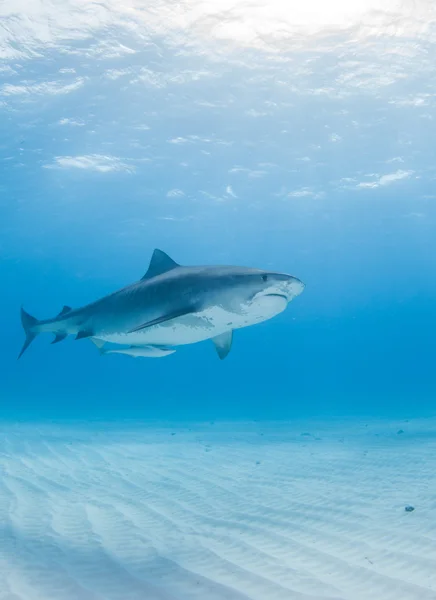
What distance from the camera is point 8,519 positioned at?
17.8 feet

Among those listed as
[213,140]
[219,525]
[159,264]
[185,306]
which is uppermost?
[213,140]

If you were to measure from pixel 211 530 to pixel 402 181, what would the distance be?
2909 cm

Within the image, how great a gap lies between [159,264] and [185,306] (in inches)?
57.2

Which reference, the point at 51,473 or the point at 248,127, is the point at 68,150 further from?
the point at 51,473

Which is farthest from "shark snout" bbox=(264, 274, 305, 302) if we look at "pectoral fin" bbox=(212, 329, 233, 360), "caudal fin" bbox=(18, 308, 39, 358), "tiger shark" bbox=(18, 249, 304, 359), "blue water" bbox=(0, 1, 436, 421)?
"blue water" bbox=(0, 1, 436, 421)

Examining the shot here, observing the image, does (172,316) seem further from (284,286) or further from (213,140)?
(213,140)

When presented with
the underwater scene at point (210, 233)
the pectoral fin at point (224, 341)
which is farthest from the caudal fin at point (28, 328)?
the pectoral fin at point (224, 341)

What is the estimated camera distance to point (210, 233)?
43.7 m

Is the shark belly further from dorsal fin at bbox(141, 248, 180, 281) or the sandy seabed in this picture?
the sandy seabed

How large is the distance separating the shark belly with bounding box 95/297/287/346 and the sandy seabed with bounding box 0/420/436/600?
2.13 meters

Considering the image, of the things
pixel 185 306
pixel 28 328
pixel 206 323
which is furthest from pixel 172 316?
pixel 28 328

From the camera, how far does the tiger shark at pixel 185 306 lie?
5.19 metres

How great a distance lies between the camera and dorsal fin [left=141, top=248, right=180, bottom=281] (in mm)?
6891

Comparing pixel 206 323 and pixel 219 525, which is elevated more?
pixel 206 323
